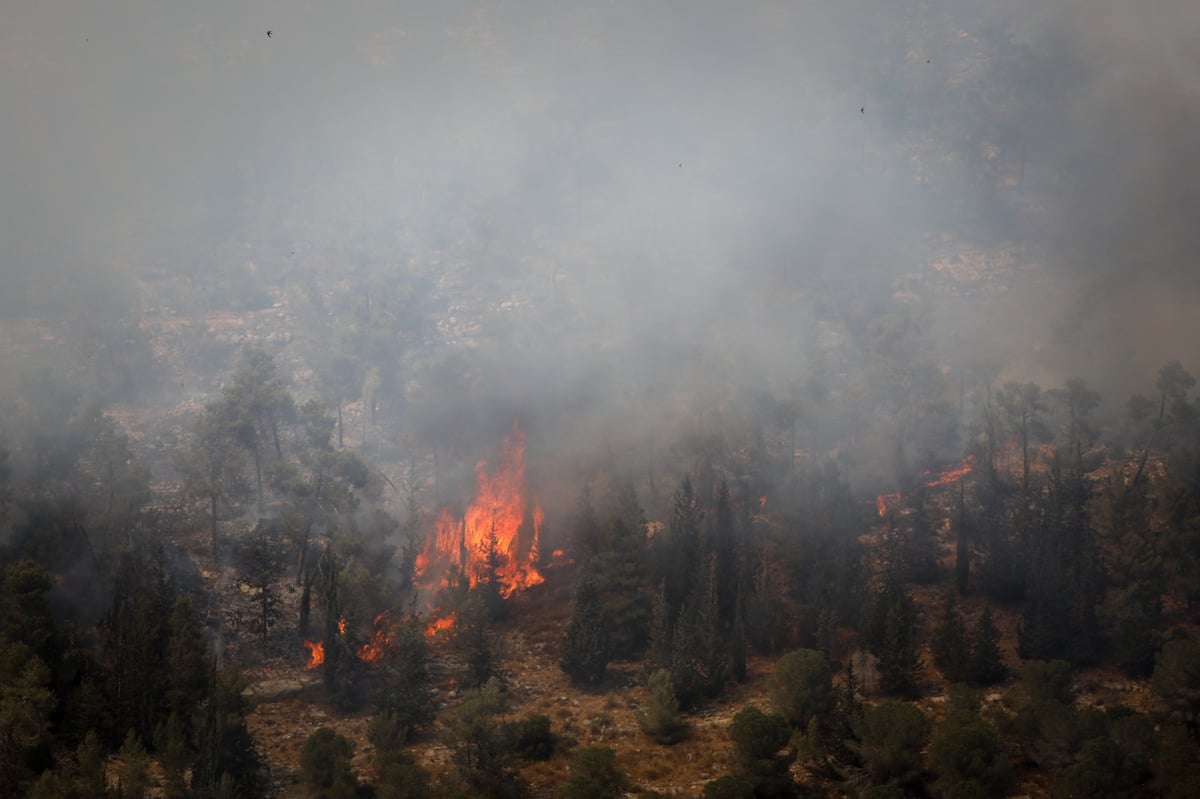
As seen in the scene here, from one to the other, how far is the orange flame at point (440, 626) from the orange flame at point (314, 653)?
30.4 feet

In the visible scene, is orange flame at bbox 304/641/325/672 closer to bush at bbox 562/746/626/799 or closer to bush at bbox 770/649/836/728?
bush at bbox 562/746/626/799

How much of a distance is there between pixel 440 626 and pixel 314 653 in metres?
11.4

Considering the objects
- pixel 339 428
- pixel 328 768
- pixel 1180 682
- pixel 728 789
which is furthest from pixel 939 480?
pixel 328 768

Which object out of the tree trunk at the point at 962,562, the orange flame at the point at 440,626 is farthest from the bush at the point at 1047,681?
the orange flame at the point at 440,626

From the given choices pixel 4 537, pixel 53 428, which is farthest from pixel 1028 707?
pixel 53 428

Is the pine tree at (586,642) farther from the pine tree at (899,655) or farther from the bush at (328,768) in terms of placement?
the bush at (328,768)

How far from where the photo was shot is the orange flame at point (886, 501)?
4245 inches

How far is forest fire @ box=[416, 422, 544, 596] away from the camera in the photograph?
97.4 m

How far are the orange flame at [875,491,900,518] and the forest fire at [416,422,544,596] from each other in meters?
39.4

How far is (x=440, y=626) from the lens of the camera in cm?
8625

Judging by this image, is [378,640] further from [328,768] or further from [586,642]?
[328,768]

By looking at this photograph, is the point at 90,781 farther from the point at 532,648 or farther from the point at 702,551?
the point at 702,551

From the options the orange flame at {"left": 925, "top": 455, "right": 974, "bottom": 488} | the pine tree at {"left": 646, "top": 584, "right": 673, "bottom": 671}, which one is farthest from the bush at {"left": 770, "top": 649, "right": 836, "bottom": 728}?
the orange flame at {"left": 925, "top": 455, "right": 974, "bottom": 488}

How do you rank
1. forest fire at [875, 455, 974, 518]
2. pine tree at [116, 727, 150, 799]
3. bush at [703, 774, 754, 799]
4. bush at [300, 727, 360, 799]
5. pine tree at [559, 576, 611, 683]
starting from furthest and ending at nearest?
forest fire at [875, 455, 974, 518]
pine tree at [559, 576, 611, 683]
bush at [300, 727, 360, 799]
pine tree at [116, 727, 150, 799]
bush at [703, 774, 754, 799]
